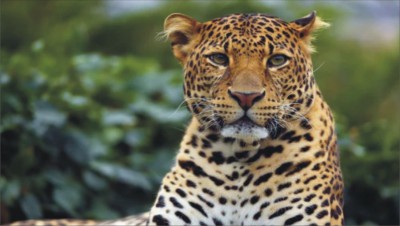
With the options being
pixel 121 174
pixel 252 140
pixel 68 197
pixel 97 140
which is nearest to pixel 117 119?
pixel 97 140

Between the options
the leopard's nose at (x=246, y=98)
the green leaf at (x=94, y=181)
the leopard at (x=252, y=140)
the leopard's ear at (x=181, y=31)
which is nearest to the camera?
the leopard's nose at (x=246, y=98)

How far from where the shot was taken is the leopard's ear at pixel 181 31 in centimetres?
852

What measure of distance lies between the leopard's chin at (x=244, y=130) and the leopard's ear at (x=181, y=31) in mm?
801

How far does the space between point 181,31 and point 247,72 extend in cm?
80

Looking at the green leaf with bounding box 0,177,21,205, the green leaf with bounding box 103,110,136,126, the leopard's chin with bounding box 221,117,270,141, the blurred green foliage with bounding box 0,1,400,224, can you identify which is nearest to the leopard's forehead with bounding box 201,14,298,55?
the leopard's chin with bounding box 221,117,270,141

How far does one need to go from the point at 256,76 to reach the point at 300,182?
0.96 m

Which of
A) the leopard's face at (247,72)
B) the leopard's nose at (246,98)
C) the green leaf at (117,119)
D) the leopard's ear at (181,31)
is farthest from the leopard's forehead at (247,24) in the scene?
the green leaf at (117,119)

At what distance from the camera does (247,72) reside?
26.2 feet

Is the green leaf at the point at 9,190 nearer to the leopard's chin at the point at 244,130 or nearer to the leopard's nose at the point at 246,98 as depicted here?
the leopard's chin at the point at 244,130

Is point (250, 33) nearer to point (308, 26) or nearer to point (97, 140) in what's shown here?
point (308, 26)

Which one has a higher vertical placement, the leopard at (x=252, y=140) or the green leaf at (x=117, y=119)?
the green leaf at (x=117, y=119)

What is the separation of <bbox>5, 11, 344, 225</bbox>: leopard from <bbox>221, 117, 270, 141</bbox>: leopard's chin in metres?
0.02

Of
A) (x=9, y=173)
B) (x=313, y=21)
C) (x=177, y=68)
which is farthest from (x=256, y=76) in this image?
(x=177, y=68)

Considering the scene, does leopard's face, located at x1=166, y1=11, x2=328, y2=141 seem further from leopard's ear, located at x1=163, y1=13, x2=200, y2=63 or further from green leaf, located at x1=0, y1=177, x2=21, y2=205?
green leaf, located at x1=0, y1=177, x2=21, y2=205
